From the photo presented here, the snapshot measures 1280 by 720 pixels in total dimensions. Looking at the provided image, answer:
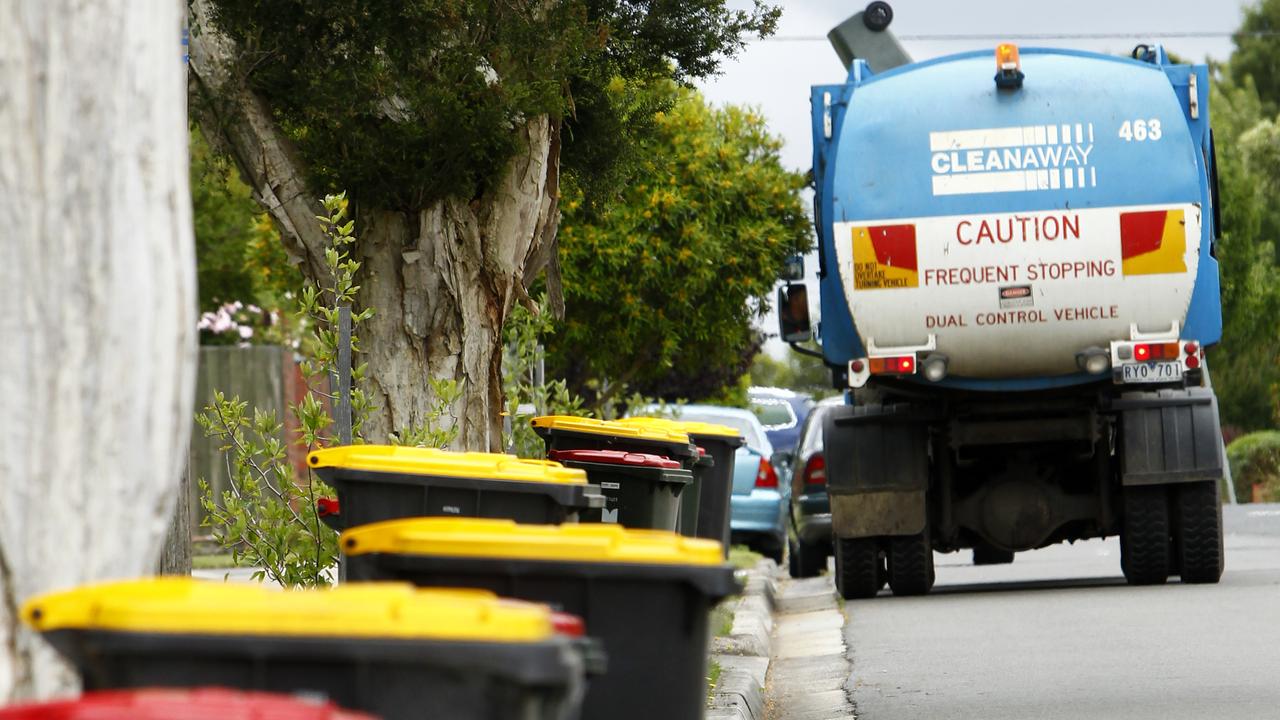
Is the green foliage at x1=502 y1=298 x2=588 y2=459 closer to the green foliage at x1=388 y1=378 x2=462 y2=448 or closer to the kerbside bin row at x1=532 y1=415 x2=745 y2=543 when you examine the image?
the kerbside bin row at x1=532 y1=415 x2=745 y2=543

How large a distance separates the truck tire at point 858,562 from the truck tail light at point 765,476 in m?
3.70

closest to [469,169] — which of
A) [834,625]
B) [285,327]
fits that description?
[834,625]

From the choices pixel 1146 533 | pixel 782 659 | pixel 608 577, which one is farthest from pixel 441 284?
pixel 1146 533

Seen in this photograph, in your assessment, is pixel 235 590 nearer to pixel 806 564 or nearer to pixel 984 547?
pixel 984 547

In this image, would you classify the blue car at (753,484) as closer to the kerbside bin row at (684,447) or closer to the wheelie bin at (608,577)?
the kerbside bin row at (684,447)

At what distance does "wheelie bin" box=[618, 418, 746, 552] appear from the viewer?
9625mm

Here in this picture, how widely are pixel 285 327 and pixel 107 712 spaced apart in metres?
30.2

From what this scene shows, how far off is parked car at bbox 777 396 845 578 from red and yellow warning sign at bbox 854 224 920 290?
3.36 m

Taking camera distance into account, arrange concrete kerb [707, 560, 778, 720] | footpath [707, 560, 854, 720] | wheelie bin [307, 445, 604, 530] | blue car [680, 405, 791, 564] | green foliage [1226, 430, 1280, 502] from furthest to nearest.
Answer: green foliage [1226, 430, 1280, 502] < blue car [680, 405, 791, 564] < footpath [707, 560, 854, 720] < concrete kerb [707, 560, 778, 720] < wheelie bin [307, 445, 604, 530]

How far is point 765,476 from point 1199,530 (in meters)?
5.09

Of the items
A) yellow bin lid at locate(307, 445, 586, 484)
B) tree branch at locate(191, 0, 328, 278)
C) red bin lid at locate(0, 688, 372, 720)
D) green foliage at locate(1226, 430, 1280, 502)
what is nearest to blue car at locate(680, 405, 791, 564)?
tree branch at locate(191, 0, 328, 278)

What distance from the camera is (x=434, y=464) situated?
18.4 ft

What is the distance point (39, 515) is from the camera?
3.67 meters

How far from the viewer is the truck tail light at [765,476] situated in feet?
56.6
